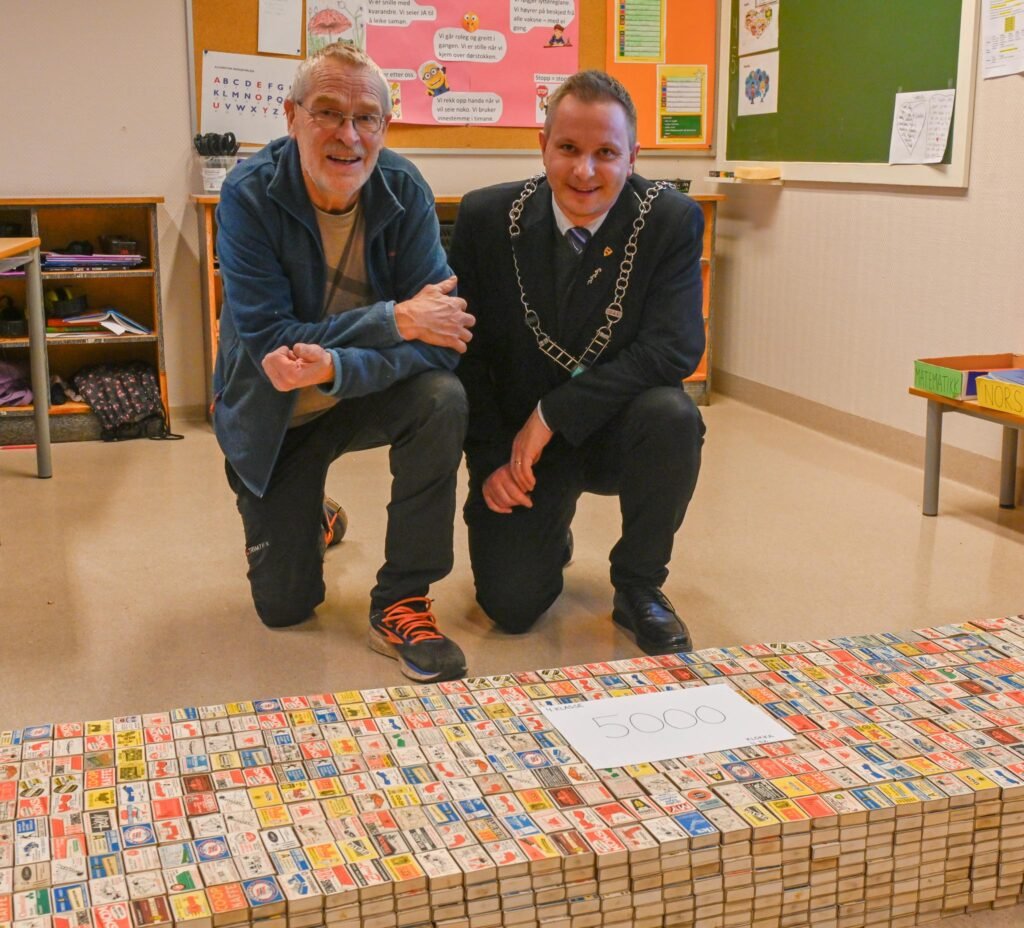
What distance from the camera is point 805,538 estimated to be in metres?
3.02

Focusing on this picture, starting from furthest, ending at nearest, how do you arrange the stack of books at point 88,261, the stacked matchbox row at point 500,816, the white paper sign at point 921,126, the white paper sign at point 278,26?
1. the white paper sign at point 278,26
2. the stack of books at point 88,261
3. the white paper sign at point 921,126
4. the stacked matchbox row at point 500,816

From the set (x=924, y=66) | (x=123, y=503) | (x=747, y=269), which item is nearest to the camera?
(x=123, y=503)

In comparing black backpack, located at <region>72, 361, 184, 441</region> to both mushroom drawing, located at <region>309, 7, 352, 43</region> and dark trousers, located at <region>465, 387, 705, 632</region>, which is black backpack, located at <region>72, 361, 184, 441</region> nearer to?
mushroom drawing, located at <region>309, 7, 352, 43</region>

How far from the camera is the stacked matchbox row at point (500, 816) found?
107cm

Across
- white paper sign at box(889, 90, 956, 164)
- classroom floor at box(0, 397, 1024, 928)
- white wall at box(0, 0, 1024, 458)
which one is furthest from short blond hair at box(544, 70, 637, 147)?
white paper sign at box(889, 90, 956, 164)

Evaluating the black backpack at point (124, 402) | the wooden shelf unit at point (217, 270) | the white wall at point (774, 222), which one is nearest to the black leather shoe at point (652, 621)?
the white wall at point (774, 222)

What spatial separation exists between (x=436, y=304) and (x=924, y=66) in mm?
2146

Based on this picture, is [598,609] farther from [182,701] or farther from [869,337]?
[869,337]

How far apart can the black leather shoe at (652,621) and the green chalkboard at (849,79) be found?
1863 mm

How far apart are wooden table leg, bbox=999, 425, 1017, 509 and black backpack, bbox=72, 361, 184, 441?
265 cm

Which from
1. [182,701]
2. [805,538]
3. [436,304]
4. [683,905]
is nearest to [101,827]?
[683,905]

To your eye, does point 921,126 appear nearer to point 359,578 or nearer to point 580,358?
point 580,358

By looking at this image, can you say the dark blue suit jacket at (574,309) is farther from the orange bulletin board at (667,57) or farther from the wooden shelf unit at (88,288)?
the orange bulletin board at (667,57)

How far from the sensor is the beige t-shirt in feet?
7.34
